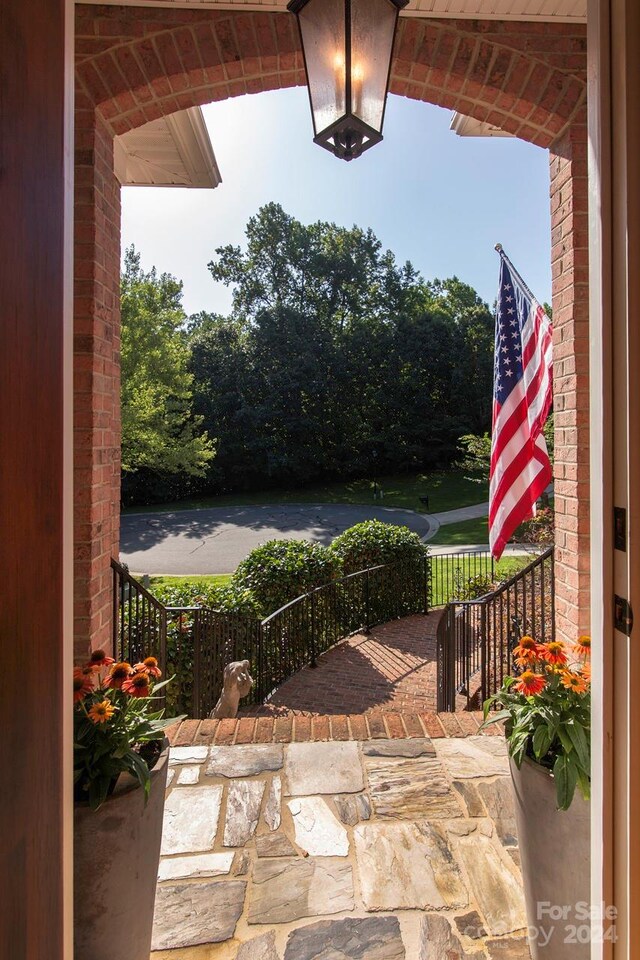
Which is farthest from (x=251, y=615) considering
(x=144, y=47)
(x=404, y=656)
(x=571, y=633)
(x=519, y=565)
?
(x=519, y=565)

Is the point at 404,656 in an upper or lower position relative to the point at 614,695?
lower

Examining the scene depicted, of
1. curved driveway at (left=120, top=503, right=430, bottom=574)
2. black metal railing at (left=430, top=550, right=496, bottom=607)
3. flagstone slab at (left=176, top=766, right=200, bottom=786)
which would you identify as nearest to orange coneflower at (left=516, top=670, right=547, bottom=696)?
flagstone slab at (left=176, top=766, right=200, bottom=786)

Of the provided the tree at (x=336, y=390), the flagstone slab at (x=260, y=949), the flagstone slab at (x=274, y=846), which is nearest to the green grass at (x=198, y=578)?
the flagstone slab at (x=274, y=846)

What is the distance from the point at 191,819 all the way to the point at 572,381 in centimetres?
245

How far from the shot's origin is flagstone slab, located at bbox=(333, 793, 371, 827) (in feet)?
6.64

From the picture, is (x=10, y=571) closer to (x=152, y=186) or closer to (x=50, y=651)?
(x=50, y=651)

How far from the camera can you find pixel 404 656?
21.1 ft

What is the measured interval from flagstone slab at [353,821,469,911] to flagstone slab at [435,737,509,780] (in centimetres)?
36

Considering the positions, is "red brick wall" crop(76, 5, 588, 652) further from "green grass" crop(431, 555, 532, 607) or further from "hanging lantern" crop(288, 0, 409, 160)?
"green grass" crop(431, 555, 532, 607)

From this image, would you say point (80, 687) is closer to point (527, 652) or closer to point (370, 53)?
point (527, 652)

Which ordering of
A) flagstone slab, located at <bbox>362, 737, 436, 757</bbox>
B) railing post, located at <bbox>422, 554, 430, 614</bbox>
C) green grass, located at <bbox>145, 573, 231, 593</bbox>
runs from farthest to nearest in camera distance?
green grass, located at <bbox>145, 573, 231, 593</bbox> < railing post, located at <bbox>422, 554, 430, 614</bbox> < flagstone slab, located at <bbox>362, 737, 436, 757</bbox>

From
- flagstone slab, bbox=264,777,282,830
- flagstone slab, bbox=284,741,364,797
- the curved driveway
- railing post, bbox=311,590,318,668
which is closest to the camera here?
flagstone slab, bbox=264,777,282,830

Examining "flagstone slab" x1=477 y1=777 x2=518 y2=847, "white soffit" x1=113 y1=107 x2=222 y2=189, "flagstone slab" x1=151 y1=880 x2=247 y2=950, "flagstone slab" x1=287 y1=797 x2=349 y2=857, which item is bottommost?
"flagstone slab" x1=151 y1=880 x2=247 y2=950

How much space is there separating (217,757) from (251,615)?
3043 mm
